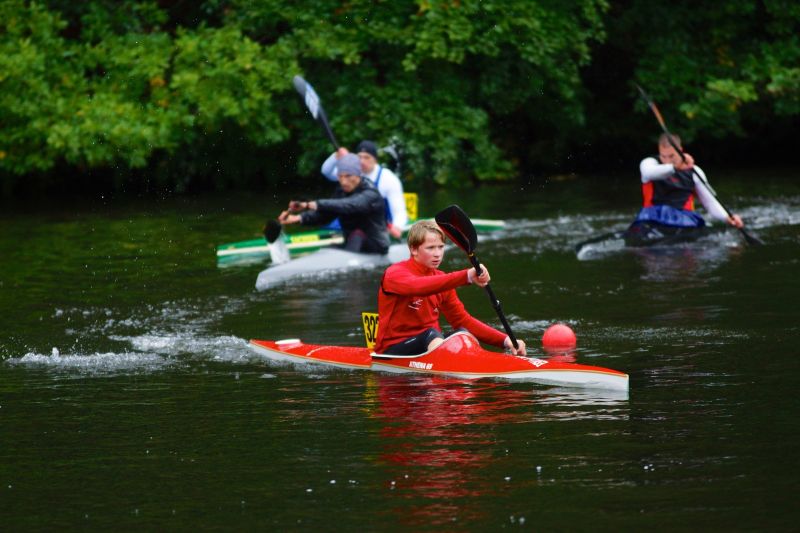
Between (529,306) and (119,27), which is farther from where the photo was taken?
(119,27)

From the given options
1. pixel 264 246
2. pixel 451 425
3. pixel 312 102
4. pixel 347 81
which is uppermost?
pixel 347 81

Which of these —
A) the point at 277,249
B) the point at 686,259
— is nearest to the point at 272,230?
the point at 277,249

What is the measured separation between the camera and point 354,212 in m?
16.5

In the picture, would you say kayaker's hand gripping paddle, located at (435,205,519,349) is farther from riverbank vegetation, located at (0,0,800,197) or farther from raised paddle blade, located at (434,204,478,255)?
riverbank vegetation, located at (0,0,800,197)

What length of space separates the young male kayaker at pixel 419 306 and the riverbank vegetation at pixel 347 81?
15753mm

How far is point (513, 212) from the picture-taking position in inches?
931

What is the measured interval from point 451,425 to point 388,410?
701mm

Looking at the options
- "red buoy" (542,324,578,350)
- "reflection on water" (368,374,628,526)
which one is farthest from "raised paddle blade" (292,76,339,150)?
"reflection on water" (368,374,628,526)

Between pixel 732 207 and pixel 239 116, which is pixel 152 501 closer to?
pixel 732 207

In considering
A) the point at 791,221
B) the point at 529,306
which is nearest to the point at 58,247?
the point at 529,306

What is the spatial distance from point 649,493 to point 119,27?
22831mm

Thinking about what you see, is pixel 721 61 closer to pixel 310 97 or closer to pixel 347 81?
pixel 347 81

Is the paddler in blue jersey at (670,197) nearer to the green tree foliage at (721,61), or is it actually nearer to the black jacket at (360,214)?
the black jacket at (360,214)

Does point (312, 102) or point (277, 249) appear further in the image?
point (312, 102)
